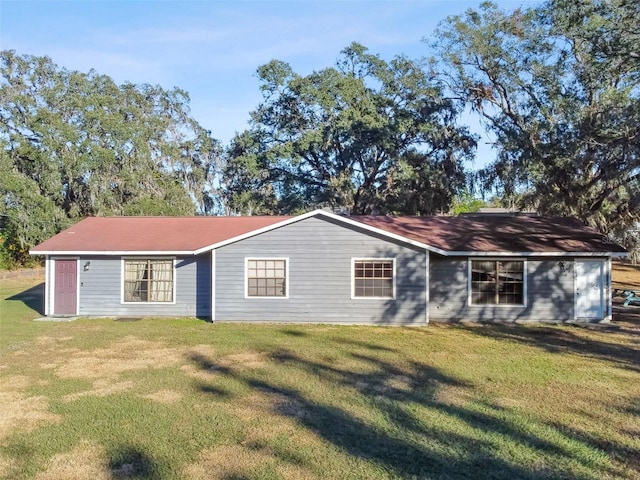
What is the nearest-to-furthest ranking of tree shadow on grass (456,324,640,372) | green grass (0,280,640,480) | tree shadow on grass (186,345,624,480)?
tree shadow on grass (186,345,624,480), green grass (0,280,640,480), tree shadow on grass (456,324,640,372)

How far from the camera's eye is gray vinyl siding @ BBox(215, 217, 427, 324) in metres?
14.9

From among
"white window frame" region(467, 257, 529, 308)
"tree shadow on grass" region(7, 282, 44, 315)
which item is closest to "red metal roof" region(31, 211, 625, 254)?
"white window frame" region(467, 257, 529, 308)

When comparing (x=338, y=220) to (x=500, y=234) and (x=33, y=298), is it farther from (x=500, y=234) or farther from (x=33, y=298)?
(x=33, y=298)

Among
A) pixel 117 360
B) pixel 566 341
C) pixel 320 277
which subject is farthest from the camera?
pixel 320 277

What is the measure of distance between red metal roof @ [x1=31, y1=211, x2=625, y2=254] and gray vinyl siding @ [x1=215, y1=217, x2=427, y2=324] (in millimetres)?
525

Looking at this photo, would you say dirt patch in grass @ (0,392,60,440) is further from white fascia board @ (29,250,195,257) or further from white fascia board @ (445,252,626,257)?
white fascia board @ (445,252,626,257)

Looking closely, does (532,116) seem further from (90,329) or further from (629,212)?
(90,329)

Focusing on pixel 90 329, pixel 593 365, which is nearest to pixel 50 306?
pixel 90 329

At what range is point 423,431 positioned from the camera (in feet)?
20.7

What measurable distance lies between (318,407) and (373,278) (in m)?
7.95

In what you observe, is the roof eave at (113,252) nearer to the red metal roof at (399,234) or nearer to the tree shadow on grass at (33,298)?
the red metal roof at (399,234)

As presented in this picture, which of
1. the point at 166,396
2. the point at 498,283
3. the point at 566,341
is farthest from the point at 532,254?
the point at 166,396

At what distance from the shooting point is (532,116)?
22672 millimetres

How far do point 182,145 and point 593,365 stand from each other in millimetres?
33321
